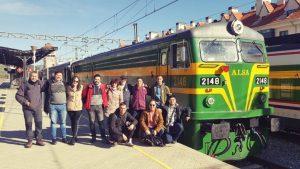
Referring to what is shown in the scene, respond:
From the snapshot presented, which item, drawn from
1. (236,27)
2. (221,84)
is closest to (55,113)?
(221,84)

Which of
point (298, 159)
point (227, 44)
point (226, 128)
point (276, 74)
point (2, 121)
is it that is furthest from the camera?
point (2, 121)

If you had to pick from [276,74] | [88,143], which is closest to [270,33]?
[276,74]

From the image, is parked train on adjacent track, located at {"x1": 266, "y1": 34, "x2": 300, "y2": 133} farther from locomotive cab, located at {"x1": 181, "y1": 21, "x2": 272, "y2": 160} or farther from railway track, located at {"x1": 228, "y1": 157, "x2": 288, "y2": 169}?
locomotive cab, located at {"x1": 181, "y1": 21, "x2": 272, "y2": 160}

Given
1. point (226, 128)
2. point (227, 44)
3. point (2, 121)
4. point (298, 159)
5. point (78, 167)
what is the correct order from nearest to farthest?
point (78, 167)
point (226, 128)
point (227, 44)
point (298, 159)
point (2, 121)

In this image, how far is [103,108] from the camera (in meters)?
8.98

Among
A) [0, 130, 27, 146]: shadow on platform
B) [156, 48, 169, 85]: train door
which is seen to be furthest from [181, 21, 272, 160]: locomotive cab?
[0, 130, 27, 146]: shadow on platform

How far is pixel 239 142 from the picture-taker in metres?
8.82

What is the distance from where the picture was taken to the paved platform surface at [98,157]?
6879 millimetres

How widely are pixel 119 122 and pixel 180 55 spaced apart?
210 centimetres

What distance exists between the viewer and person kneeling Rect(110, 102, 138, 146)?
8.38m

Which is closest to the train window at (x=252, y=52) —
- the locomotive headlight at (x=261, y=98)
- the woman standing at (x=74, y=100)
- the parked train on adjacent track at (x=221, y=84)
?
the parked train on adjacent track at (x=221, y=84)

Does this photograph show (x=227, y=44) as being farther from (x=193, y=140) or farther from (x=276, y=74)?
(x=276, y=74)

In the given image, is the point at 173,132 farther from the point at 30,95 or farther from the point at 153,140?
the point at 30,95

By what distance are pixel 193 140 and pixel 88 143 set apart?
2.46 meters
